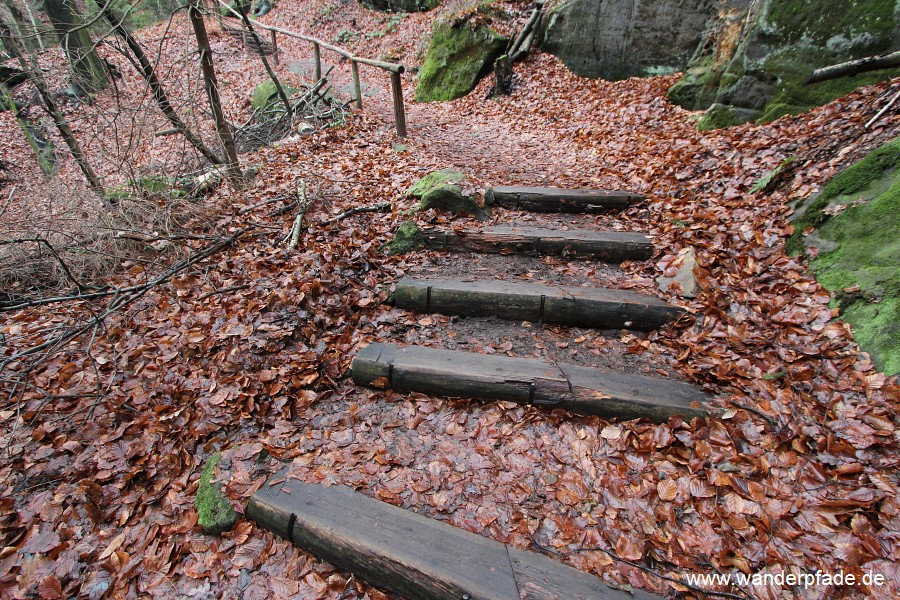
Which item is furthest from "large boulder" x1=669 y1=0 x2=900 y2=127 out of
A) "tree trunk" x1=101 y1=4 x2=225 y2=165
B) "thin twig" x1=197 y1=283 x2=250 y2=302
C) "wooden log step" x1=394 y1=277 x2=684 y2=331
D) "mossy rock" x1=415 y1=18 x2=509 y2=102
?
"tree trunk" x1=101 y1=4 x2=225 y2=165

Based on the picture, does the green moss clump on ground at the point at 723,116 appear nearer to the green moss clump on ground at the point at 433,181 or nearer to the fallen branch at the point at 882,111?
the fallen branch at the point at 882,111

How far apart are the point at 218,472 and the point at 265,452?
0.28 metres

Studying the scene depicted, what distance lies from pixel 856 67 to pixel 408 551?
6.34m

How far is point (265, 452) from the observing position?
248cm

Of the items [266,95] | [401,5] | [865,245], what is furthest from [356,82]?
[401,5]

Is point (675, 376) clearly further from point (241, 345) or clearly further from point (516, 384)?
point (241, 345)

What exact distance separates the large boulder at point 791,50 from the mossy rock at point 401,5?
13390 millimetres

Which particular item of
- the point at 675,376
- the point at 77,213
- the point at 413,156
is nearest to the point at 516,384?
the point at 675,376

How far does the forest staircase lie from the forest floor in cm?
10

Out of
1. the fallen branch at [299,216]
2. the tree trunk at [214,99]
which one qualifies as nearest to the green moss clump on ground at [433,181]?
the fallen branch at [299,216]

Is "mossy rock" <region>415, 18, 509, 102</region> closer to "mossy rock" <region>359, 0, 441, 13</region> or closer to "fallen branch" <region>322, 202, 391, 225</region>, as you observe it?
"mossy rock" <region>359, 0, 441, 13</region>

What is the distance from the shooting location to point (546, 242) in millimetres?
3963

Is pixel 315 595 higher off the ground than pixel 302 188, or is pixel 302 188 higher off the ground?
pixel 302 188

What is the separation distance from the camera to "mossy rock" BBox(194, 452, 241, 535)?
218 centimetres
